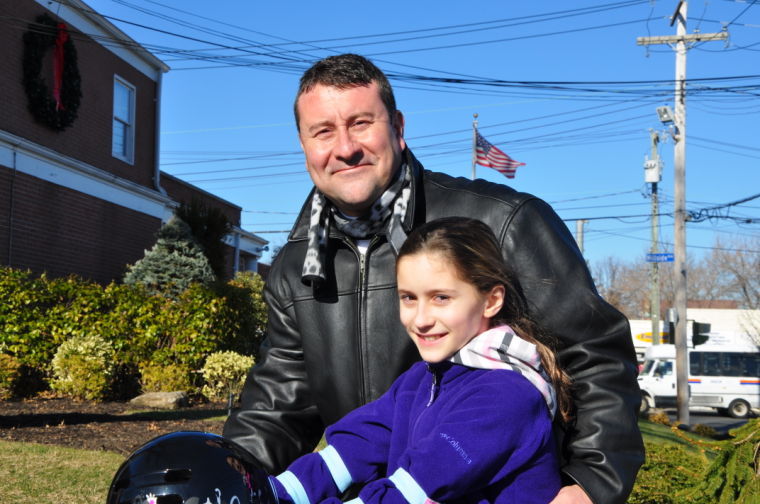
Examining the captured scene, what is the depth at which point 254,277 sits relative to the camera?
25672mm

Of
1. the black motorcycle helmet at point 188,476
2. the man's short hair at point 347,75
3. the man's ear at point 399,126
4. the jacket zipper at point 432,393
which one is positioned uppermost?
the man's short hair at point 347,75

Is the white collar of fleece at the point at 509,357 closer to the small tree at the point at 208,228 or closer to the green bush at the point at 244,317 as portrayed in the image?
the green bush at the point at 244,317

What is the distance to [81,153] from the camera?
18.8 meters

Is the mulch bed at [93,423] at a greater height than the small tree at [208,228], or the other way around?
the small tree at [208,228]

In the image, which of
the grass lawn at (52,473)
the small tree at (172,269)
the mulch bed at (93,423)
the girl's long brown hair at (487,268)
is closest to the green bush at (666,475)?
the girl's long brown hair at (487,268)

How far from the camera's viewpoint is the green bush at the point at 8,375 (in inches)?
520

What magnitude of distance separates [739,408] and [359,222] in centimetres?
3266

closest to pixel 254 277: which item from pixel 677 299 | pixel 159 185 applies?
pixel 159 185

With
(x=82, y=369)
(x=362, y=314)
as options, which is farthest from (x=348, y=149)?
(x=82, y=369)

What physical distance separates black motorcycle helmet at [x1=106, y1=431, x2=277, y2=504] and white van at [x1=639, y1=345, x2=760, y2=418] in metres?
31.9

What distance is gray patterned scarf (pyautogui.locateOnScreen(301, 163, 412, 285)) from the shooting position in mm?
2967

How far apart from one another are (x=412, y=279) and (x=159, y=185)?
69.9 ft

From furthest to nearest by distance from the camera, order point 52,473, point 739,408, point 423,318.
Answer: point 739,408, point 52,473, point 423,318

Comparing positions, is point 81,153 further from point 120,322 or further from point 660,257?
point 660,257
